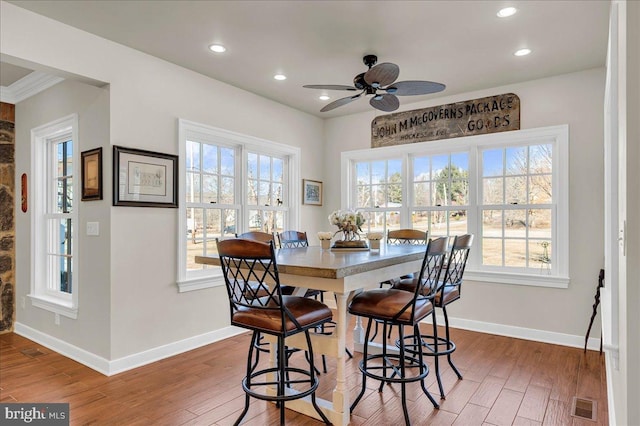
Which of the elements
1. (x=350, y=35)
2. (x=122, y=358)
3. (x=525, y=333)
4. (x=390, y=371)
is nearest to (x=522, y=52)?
(x=350, y=35)

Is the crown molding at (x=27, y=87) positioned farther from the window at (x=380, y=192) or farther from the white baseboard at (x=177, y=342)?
the window at (x=380, y=192)

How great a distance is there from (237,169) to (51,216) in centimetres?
192

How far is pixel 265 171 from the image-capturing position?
4.71m

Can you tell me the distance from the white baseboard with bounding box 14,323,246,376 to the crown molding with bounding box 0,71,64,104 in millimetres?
2452

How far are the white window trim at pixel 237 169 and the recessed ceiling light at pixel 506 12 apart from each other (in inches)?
105

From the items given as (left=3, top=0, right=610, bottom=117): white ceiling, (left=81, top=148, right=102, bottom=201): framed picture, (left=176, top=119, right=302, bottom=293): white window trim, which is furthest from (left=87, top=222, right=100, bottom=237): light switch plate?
(left=3, top=0, right=610, bottom=117): white ceiling

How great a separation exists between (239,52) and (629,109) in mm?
2893

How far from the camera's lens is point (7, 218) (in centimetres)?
425

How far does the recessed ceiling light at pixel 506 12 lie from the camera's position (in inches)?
102

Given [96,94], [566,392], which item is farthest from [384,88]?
[566,392]

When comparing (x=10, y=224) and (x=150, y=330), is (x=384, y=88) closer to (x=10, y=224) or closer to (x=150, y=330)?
(x=150, y=330)

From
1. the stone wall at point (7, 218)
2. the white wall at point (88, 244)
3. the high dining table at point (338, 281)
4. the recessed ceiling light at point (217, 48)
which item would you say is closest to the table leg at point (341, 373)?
the high dining table at point (338, 281)

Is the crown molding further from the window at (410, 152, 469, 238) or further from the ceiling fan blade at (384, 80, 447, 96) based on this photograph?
the window at (410, 152, 469, 238)

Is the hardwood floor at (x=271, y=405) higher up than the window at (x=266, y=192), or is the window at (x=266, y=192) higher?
the window at (x=266, y=192)
